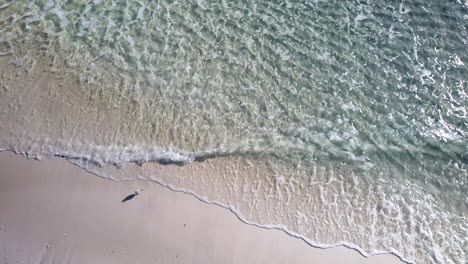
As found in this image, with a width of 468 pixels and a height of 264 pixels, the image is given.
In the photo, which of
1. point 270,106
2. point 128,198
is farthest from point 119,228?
point 270,106

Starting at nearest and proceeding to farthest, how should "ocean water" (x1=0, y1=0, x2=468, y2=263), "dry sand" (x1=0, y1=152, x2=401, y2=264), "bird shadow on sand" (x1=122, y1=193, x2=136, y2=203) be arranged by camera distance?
"dry sand" (x1=0, y1=152, x2=401, y2=264), "bird shadow on sand" (x1=122, y1=193, x2=136, y2=203), "ocean water" (x1=0, y1=0, x2=468, y2=263)

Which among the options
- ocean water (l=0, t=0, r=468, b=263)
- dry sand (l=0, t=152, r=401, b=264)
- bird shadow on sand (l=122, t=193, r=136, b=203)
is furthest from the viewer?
ocean water (l=0, t=0, r=468, b=263)

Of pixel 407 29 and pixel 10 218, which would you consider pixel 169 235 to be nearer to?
pixel 10 218

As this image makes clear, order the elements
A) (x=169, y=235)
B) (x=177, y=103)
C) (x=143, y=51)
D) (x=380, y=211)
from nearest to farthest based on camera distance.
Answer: (x=169, y=235)
(x=380, y=211)
(x=177, y=103)
(x=143, y=51)

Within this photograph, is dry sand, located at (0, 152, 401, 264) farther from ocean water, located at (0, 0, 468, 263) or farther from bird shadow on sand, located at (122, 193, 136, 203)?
ocean water, located at (0, 0, 468, 263)

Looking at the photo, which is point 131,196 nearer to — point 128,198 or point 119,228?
point 128,198

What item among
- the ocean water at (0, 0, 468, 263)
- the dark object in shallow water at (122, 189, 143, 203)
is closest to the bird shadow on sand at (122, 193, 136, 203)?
the dark object in shallow water at (122, 189, 143, 203)

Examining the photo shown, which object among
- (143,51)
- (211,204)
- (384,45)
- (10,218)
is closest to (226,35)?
(143,51)
